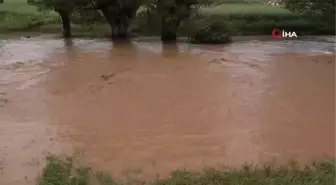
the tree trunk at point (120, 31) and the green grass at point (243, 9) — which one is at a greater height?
the green grass at point (243, 9)

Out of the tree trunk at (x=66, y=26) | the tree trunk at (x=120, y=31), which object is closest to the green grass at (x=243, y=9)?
the tree trunk at (x=120, y=31)

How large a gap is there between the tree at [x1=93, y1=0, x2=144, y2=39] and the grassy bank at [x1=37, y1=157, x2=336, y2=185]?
12.1m

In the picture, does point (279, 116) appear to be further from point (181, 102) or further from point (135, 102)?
point (135, 102)

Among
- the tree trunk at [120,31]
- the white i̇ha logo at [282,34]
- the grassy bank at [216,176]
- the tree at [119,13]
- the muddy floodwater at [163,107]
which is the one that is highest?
the tree at [119,13]

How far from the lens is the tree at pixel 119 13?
18.1 m

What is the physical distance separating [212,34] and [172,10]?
1.59 m

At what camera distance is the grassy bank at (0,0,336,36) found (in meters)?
19.7

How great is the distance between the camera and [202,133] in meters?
8.17

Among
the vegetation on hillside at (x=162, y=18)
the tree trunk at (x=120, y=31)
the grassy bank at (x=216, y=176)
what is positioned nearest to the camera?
the grassy bank at (x=216, y=176)

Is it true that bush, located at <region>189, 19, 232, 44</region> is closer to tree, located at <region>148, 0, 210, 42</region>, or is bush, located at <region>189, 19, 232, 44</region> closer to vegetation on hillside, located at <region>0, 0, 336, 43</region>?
vegetation on hillside, located at <region>0, 0, 336, 43</region>

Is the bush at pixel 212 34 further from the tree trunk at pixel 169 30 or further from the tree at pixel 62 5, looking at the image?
the tree at pixel 62 5

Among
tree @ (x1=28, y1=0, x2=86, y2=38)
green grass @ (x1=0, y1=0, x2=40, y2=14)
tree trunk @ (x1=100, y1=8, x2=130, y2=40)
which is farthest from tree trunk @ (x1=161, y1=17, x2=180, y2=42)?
green grass @ (x1=0, y1=0, x2=40, y2=14)

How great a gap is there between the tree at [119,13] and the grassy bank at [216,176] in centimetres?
1209

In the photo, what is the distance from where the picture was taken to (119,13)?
1841 centimetres
